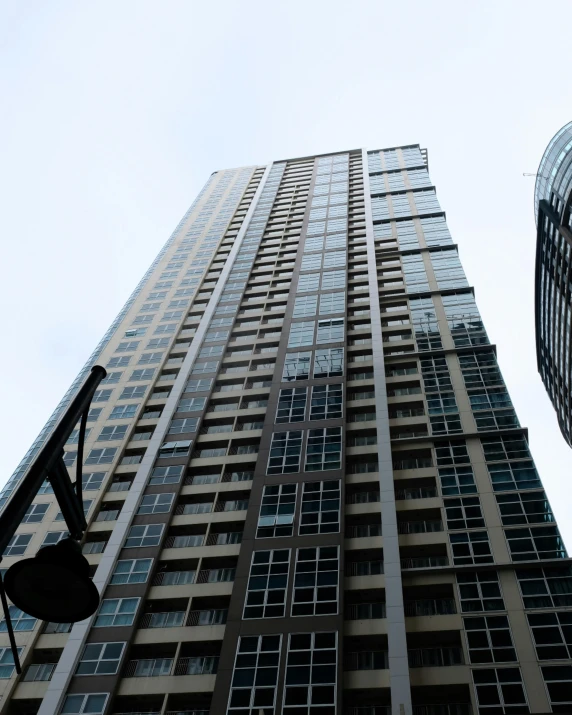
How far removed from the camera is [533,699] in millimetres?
25875

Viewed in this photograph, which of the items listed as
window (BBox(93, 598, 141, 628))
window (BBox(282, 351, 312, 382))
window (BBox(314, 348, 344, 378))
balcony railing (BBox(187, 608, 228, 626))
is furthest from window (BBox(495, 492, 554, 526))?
window (BBox(93, 598, 141, 628))

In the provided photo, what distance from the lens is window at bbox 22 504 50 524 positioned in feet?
125

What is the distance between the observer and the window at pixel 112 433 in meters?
44.1

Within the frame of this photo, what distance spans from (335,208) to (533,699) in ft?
201

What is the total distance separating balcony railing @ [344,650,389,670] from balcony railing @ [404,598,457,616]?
2998 millimetres

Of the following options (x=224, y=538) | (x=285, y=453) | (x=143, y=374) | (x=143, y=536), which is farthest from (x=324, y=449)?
(x=143, y=374)

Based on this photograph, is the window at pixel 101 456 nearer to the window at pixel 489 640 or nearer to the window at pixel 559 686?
the window at pixel 489 640

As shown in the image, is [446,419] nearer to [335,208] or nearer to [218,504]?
[218,504]

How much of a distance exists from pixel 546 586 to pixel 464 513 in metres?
5.78

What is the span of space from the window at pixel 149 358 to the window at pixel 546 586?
32549 mm

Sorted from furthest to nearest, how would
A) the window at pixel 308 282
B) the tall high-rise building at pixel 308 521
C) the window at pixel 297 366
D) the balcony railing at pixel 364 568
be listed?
the window at pixel 308 282
the window at pixel 297 366
the balcony railing at pixel 364 568
the tall high-rise building at pixel 308 521

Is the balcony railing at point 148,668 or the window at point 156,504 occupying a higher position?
the window at point 156,504

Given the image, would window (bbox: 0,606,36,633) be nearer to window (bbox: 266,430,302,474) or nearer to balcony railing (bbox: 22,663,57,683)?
balcony railing (bbox: 22,663,57,683)

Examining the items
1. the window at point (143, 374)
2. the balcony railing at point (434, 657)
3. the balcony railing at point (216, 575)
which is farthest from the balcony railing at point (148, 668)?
the window at point (143, 374)
